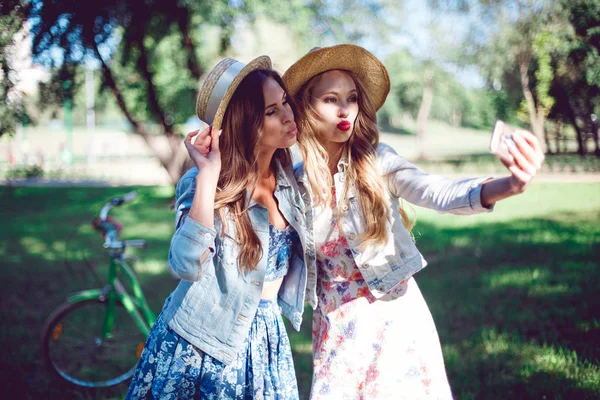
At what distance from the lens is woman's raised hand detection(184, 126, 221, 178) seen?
76.7 inches

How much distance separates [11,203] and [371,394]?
15066 millimetres

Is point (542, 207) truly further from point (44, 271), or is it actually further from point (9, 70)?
point (9, 70)

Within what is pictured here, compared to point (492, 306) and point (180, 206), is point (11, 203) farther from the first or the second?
point (180, 206)

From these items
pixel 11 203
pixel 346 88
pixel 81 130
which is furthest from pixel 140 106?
pixel 81 130

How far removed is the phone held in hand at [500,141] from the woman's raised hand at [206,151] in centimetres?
93

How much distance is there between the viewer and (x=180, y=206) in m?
2.01

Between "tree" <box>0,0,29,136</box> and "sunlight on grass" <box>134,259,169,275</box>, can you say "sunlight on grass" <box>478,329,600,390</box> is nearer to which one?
"tree" <box>0,0,29,136</box>

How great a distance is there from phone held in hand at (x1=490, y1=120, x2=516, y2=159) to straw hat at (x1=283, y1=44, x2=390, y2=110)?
986 mm

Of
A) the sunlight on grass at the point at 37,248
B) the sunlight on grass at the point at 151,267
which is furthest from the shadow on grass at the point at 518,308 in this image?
the sunlight on grass at the point at 37,248

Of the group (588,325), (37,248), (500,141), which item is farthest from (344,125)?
(37,248)

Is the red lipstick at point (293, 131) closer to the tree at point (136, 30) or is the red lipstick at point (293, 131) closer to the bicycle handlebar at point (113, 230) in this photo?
the tree at point (136, 30)

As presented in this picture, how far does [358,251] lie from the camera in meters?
2.29

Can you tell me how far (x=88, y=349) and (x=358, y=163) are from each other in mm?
3267

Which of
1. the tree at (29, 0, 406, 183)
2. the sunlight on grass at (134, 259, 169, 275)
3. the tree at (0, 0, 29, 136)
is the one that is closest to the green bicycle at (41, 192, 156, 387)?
the tree at (0, 0, 29, 136)
